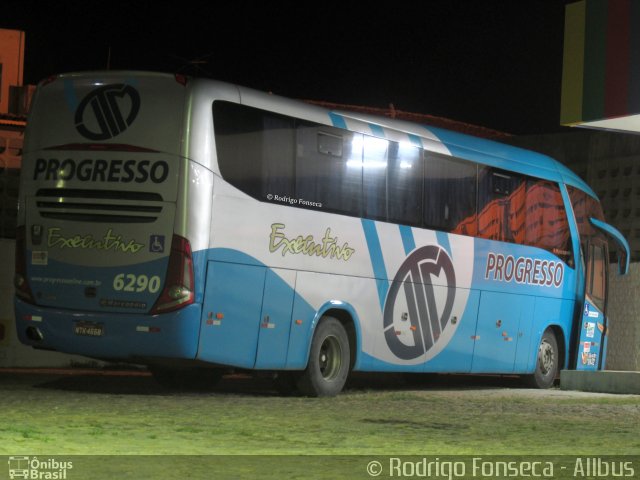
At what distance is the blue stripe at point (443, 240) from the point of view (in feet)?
57.2

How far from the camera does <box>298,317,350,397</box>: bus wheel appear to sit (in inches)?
607

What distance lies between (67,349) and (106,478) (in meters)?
6.57

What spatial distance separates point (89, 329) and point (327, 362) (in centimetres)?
325

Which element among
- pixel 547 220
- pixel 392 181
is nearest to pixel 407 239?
pixel 392 181

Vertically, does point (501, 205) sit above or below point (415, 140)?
below

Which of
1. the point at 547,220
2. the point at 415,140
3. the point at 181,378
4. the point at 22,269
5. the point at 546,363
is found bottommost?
the point at 181,378

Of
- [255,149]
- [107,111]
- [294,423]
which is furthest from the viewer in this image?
[255,149]

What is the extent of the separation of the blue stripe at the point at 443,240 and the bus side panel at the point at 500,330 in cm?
128

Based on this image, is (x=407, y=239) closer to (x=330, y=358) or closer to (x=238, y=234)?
(x=330, y=358)

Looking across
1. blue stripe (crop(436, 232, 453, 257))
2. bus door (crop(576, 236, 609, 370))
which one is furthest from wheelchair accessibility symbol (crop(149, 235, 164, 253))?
bus door (crop(576, 236, 609, 370))

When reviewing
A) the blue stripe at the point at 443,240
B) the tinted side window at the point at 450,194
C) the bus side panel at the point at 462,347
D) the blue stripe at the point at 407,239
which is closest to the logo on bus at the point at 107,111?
the blue stripe at the point at 407,239

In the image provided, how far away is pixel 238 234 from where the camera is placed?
1422 centimetres

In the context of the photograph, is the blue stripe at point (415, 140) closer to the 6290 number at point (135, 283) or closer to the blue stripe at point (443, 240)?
the blue stripe at point (443, 240)

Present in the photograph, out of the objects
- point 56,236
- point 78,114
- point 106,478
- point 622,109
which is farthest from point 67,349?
point 622,109
